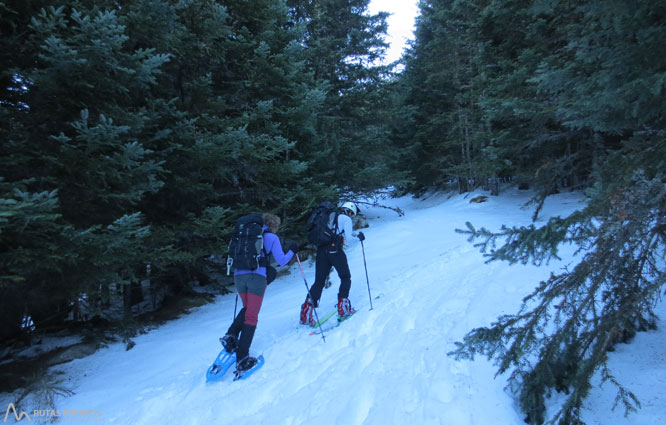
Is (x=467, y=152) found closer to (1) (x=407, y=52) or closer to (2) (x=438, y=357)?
(1) (x=407, y=52)

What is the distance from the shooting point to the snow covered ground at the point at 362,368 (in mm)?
3248

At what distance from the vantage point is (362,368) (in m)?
4.28

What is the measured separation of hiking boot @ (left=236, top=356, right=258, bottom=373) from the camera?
4.61m

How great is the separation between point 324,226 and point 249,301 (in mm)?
1949

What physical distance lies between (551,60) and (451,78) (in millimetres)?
12404

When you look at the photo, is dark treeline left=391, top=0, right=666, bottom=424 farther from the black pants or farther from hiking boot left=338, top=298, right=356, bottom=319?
hiking boot left=338, top=298, right=356, bottom=319

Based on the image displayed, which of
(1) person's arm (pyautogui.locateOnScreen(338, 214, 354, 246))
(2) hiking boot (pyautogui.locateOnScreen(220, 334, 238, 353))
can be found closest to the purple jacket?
(2) hiking boot (pyautogui.locateOnScreen(220, 334, 238, 353))

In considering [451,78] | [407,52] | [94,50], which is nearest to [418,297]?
[94,50]

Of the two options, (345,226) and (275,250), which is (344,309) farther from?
(275,250)

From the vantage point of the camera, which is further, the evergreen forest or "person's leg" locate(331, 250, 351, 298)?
"person's leg" locate(331, 250, 351, 298)

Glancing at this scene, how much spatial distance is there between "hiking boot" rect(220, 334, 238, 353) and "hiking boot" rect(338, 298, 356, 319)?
6.77 feet

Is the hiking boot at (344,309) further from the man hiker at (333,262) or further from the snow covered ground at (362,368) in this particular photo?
the snow covered ground at (362,368)

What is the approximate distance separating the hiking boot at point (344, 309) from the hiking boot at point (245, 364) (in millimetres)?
1974

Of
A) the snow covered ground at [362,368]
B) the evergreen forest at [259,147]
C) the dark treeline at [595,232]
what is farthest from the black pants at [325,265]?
the evergreen forest at [259,147]
